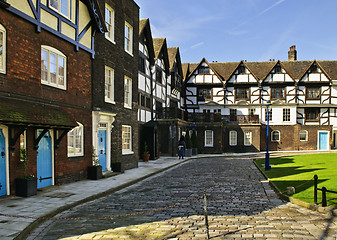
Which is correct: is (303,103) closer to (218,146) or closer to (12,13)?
(218,146)

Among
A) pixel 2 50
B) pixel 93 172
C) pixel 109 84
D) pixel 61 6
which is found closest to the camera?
pixel 2 50

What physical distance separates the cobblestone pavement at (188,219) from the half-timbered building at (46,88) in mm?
2819

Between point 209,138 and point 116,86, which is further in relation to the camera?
point 209,138

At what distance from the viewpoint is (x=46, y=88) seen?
11.6m

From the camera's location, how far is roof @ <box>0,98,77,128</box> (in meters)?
9.13

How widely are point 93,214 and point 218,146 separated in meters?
29.8

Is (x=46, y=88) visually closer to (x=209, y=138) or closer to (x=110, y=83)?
(x=110, y=83)

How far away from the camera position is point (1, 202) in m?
9.20

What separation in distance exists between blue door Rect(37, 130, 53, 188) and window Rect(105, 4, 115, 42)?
7347 mm

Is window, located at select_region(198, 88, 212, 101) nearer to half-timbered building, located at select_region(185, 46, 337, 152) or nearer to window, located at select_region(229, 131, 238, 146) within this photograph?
half-timbered building, located at select_region(185, 46, 337, 152)

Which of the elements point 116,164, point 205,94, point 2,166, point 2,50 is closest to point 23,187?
point 2,166

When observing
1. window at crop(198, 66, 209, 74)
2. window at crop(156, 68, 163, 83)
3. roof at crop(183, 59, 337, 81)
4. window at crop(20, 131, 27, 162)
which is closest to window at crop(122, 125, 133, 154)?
window at crop(20, 131, 27, 162)

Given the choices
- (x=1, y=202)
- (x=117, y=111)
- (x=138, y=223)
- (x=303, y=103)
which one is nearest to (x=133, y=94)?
(x=117, y=111)

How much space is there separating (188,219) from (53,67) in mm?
8108
